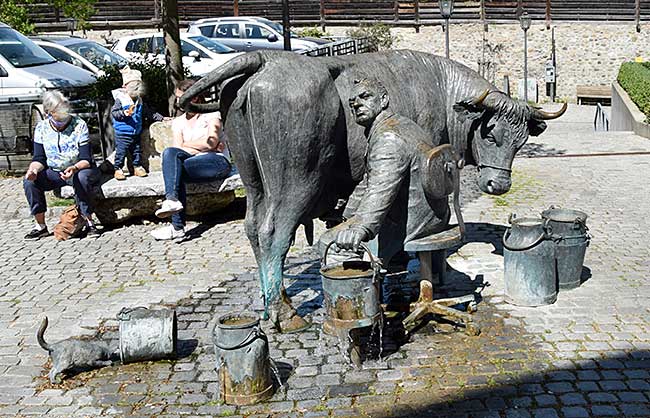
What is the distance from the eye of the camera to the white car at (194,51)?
19120 mm

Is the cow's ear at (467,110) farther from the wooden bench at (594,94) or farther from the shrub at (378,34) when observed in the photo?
the shrub at (378,34)

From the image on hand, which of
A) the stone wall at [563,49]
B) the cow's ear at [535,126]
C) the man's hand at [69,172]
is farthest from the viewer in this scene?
the stone wall at [563,49]

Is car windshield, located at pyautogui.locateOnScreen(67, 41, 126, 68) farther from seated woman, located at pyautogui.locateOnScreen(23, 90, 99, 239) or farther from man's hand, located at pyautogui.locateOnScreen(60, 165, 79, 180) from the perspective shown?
man's hand, located at pyautogui.locateOnScreen(60, 165, 79, 180)

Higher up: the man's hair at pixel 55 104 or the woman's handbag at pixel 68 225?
the man's hair at pixel 55 104

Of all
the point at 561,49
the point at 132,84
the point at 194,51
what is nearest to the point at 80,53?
the point at 194,51

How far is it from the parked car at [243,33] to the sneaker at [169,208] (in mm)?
16170

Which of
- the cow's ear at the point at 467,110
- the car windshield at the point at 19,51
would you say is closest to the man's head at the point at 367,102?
the cow's ear at the point at 467,110

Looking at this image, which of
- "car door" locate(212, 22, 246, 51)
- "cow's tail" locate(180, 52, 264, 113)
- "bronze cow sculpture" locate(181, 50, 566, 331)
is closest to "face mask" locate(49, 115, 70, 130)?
"bronze cow sculpture" locate(181, 50, 566, 331)

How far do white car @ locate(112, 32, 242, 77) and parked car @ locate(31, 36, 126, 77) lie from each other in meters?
0.59

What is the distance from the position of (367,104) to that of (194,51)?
49.8 feet

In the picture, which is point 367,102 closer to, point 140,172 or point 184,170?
point 184,170

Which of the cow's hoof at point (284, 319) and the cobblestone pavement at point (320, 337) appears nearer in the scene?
the cobblestone pavement at point (320, 337)

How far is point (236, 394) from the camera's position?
4.59 m

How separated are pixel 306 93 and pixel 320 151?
41cm
